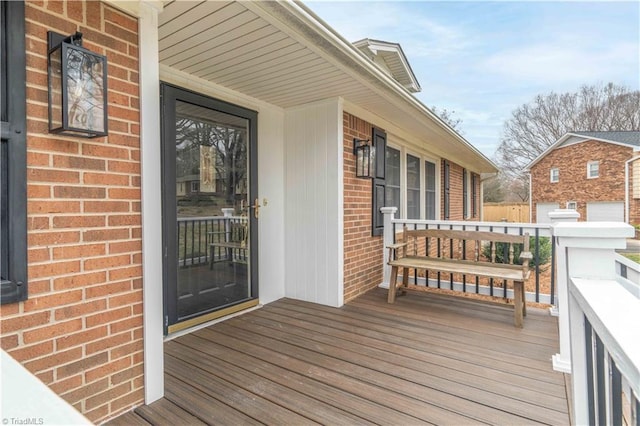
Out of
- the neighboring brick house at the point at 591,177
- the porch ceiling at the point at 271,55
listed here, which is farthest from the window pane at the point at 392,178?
the neighboring brick house at the point at 591,177

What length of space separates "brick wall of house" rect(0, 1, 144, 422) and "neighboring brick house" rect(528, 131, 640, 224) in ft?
55.1

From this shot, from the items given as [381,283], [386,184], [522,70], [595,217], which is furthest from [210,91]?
[522,70]

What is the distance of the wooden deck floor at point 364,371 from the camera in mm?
1775

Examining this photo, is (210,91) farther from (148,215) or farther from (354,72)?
(148,215)

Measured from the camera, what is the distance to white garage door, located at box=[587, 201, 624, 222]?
13906 mm

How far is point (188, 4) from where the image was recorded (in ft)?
6.14

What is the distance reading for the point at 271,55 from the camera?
2.50 meters

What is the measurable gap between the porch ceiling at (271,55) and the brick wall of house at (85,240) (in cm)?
46

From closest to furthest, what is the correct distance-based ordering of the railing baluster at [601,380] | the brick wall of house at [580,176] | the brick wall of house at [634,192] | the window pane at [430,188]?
1. the railing baluster at [601,380]
2. the window pane at [430,188]
3. the brick wall of house at [634,192]
4. the brick wall of house at [580,176]

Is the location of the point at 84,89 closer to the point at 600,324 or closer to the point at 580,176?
the point at 600,324

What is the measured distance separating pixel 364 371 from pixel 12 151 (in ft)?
7.40

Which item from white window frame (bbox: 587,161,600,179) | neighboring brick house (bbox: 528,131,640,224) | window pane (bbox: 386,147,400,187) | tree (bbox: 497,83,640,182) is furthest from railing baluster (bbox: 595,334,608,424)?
tree (bbox: 497,83,640,182)

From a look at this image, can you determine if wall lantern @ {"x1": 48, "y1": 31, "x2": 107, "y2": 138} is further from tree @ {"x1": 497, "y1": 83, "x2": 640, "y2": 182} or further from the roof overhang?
tree @ {"x1": 497, "y1": 83, "x2": 640, "y2": 182}

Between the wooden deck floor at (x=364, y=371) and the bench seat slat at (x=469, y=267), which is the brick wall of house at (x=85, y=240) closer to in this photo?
the wooden deck floor at (x=364, y=371)
